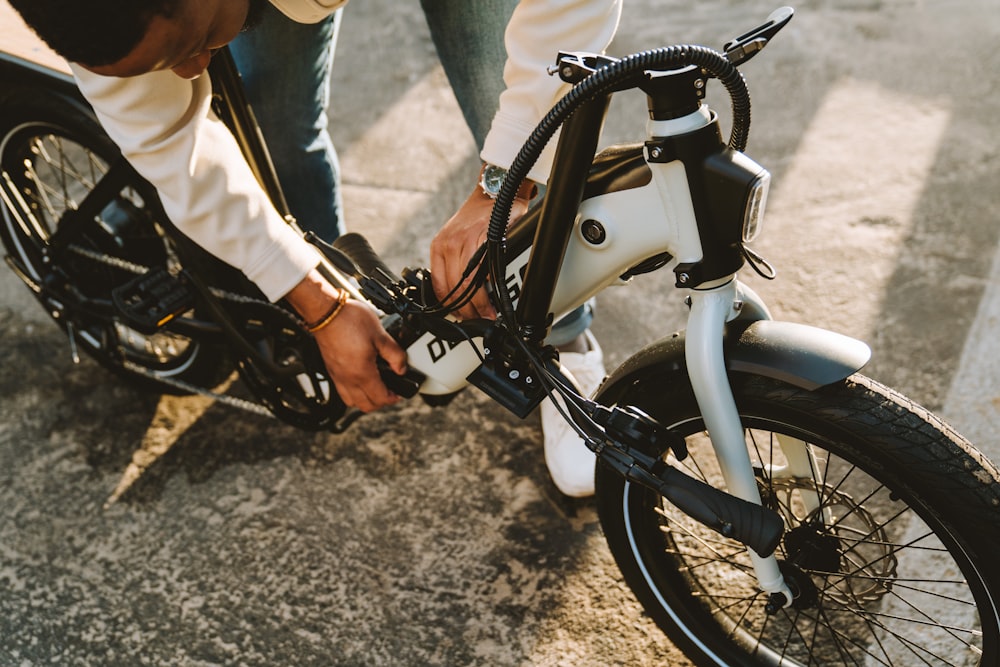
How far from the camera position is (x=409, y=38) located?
3.74 metres

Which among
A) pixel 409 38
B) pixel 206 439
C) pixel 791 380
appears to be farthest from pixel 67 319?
pixel 409 38

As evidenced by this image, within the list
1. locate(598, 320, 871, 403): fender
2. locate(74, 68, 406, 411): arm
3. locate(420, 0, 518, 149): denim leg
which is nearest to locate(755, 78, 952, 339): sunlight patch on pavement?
locate(420, 0, 518, 149): denim leg

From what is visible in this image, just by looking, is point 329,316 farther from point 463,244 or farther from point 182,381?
point 182,381

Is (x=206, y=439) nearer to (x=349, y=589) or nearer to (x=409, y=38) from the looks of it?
(x=349, y=589)

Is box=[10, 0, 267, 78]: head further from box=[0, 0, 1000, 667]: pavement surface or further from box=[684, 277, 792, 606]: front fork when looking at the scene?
box=[0, 0, 1000, 667]: pavement surface

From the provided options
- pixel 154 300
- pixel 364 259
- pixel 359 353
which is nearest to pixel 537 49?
pixel 364 259

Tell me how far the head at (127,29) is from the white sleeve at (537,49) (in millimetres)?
426

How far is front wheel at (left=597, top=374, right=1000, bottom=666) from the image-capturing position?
1130 millimetres

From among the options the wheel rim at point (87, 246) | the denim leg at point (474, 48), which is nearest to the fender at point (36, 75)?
the wheel rim at point (87, 246)

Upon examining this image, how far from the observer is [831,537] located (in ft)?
4.41

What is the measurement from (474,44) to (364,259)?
0.50m

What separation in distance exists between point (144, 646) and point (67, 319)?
888mm

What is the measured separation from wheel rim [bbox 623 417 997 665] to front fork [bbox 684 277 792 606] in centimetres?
7

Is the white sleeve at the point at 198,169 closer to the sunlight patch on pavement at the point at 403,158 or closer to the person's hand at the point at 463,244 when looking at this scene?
the person's hand at the point at 463,244
